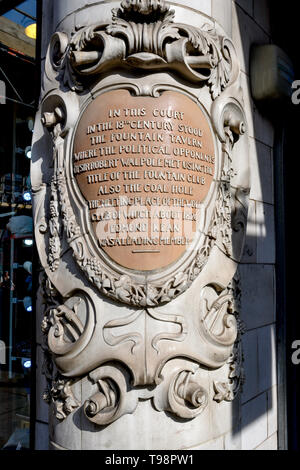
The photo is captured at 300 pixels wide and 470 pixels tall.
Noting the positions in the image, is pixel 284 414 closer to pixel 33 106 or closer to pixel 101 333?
pixel 101 333

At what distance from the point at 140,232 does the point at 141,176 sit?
49cm

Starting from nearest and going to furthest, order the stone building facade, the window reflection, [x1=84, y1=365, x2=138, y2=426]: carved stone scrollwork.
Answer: [x1=84, y1=365, x2=138, y2=426]: carved stone scrollwork, the stone building facade, the window reflection

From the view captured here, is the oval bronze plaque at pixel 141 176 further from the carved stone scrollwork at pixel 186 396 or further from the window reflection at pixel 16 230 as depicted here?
the window reflection at pixel 16 230

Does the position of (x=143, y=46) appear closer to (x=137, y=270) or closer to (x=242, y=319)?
(x=137, y=270)

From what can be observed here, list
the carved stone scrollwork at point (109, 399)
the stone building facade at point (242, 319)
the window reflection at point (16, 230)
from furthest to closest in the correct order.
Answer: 1. the window reflection at point (16, 230)
2. the stone building facade at point (242, 319)
3. the carved stone scrollwork at point (109, 399)

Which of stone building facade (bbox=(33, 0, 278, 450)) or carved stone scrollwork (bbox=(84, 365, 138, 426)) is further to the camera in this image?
stone building facade (bbox=(33, 0, 278, 450))

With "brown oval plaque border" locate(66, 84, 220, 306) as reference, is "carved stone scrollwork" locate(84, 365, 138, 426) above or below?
below

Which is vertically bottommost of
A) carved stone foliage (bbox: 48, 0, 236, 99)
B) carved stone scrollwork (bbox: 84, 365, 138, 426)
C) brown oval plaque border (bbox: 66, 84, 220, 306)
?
carved stone scrollwork (bbox: 84, 365, 138, 426)

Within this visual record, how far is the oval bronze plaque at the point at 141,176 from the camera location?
3076 millimetres

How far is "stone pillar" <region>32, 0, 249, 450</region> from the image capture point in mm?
3002

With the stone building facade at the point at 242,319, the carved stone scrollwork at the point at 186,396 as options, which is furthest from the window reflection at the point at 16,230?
the carved stone scrollwork at the point at 186,396

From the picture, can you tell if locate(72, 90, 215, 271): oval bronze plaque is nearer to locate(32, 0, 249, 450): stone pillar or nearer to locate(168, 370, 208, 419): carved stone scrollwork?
locate(32, 0, 249, 450): stone pillar

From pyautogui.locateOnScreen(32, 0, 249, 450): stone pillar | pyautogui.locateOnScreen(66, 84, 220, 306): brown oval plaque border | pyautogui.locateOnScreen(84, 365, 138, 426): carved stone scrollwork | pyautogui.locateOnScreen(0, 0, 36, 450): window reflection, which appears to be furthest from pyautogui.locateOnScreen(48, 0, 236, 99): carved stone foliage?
pyautogui.locateOnScreen(84, 365, 138, 426): carved stone scrollwork

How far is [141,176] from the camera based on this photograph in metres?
3.08
